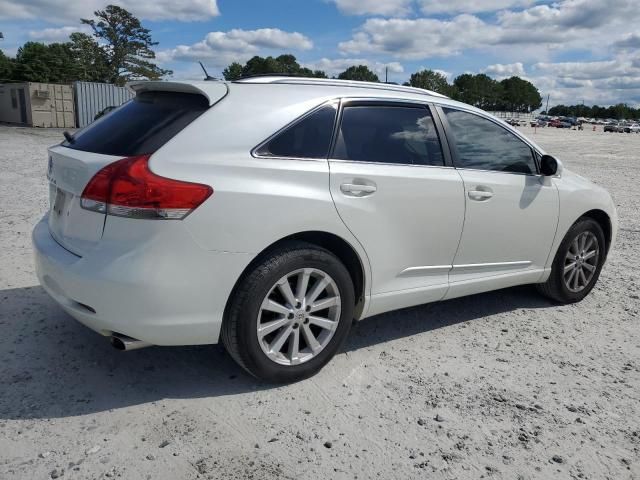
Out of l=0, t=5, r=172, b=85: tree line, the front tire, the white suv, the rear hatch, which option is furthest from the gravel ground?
l=0, t=5, r=172, b=85: tree line

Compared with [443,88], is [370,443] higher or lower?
lower

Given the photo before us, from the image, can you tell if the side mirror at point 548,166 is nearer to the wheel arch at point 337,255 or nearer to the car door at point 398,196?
the car door at point 398,196

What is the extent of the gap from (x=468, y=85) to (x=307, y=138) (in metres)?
151

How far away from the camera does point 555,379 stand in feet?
11.5

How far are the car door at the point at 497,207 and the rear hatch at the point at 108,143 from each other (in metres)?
1.84

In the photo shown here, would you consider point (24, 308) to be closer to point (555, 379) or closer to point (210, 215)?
point (210, 215)

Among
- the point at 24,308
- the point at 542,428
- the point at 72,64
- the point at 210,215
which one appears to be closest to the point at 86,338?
the point at 24,308

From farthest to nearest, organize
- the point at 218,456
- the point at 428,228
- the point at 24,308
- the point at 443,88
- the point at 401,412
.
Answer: the point at 443,88 → the point at 24,308 → the point at 428,228 → the point at 401,412 → the point at 218,456

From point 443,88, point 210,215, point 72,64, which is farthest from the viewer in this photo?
point 443,88

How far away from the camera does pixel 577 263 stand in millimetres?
4828

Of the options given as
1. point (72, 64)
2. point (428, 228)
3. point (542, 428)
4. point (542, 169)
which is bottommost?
point (542, 428)

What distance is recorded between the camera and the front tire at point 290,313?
117 inches

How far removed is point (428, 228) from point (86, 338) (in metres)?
2.43

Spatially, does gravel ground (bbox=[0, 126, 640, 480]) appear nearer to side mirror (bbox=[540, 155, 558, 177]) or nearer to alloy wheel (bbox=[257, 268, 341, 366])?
alloy wheel (bbox=[257, 268, 341, 366])
